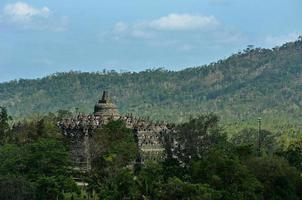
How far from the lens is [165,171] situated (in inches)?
2581

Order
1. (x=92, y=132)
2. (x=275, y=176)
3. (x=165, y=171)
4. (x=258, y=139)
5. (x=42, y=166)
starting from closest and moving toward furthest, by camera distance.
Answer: (x=165, y=171) → (x=275, y=176) → (x=42, y=166) → (x=92, y=132) → (x=258, y=139)

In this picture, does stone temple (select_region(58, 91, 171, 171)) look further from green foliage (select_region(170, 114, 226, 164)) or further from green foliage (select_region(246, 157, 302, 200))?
green foliage (select_region(246, 157, 302, 200))

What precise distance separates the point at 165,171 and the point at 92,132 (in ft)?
62.7

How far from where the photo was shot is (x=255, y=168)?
66.9 metres

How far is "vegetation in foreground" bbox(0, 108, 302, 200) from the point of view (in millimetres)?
61500

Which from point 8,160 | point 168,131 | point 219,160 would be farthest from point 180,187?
point 168,131

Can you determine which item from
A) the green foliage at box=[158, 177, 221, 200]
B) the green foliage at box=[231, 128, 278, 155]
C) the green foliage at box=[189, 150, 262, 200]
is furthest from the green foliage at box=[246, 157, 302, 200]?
the green foliage at box=[231, 128, 278, 155]

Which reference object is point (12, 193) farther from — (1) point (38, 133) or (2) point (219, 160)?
(1) point (38, 133)

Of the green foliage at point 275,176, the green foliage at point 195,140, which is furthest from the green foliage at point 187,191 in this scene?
the green foliage at point 195,140

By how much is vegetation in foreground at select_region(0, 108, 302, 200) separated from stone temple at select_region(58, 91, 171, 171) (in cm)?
235

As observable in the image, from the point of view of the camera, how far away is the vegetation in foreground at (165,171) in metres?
61.5

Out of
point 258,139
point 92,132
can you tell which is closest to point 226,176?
point 92,132

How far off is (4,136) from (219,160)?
28.5 m

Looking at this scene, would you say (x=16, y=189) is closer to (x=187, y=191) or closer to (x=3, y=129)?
(x=187, y=191)
